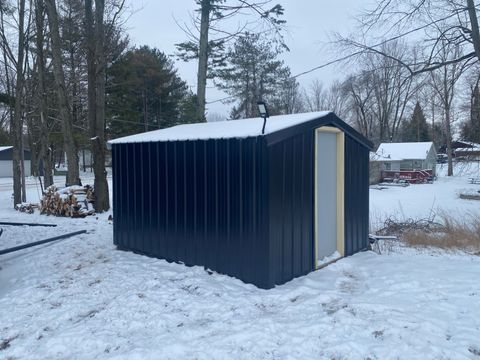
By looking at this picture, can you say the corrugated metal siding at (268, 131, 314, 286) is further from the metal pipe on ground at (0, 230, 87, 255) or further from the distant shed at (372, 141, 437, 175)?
the distant shed at (372, 141, 437, 175)

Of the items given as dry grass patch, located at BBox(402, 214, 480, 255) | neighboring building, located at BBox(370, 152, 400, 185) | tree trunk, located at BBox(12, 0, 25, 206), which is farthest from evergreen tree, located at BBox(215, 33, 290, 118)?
dry grass patch, located at BBox(402, 214, 480, 255)

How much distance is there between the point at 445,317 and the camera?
12.2 feet

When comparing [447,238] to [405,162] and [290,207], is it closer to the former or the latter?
[290,207]

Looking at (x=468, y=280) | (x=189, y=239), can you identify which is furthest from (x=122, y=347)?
(x=468, y=280)

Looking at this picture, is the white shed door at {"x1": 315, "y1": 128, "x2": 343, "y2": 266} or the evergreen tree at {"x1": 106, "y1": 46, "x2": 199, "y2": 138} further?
the evergreen tree at {"x1": 106, "y1": 46, "x2": 199, "y2": 138}

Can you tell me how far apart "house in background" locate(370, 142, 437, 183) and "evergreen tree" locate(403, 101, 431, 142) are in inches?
305

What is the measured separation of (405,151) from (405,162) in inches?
38.5

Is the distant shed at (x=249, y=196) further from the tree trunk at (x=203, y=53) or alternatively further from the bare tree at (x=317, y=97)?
the bare tree at (x=317, y=97)

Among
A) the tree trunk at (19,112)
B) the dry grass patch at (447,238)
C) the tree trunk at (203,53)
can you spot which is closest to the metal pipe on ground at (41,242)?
the tree trunk at (203,53)

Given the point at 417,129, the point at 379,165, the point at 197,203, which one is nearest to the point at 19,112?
the point at 197,203

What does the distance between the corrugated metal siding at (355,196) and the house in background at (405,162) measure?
26773 mm

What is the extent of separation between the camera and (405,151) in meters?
35.9

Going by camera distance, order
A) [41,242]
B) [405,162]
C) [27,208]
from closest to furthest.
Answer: [41,242]
[27,208]
[405,162]

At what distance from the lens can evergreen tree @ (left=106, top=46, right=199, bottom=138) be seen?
24.0 meters
